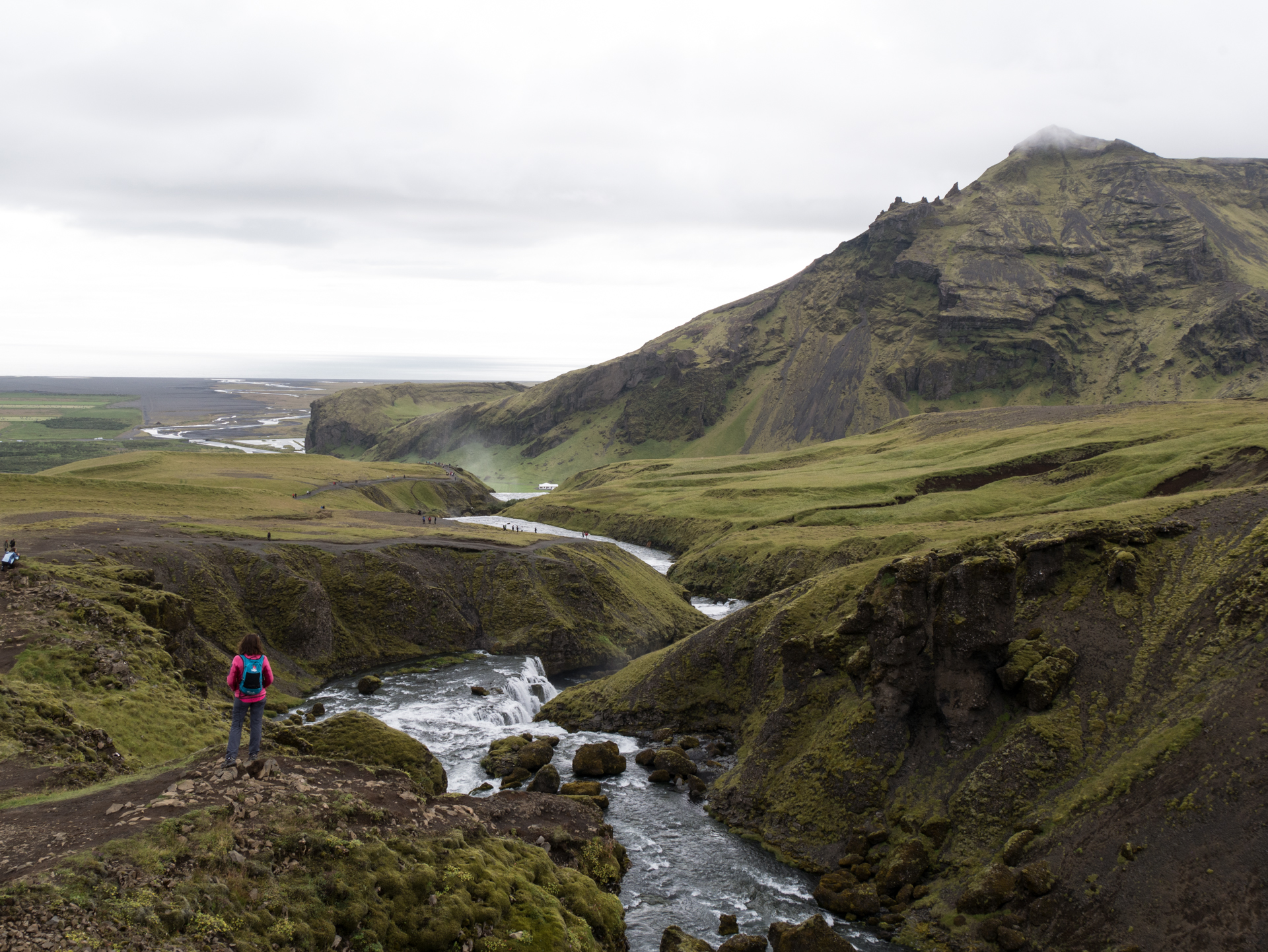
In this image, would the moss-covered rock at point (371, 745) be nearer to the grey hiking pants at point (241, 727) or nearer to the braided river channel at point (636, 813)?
the braided river channel at point (636, 813)

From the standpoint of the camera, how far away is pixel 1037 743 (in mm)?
37938

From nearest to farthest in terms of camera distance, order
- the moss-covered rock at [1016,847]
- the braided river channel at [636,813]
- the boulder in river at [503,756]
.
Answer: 1. the moss-covered rock at [1016,847]
2. the braided river channel at [636,813]
3. the boulder in river at [503,756]

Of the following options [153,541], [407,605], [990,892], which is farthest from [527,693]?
[990,892]

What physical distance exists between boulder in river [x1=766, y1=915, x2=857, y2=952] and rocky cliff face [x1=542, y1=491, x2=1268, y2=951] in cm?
363

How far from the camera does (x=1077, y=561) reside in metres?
45.3

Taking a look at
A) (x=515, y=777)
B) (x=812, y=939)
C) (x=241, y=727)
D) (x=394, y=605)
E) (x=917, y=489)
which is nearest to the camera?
(x=241, y=727)

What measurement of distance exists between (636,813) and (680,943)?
44.3ft

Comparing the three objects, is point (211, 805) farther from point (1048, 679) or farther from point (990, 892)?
point (1048, 679)

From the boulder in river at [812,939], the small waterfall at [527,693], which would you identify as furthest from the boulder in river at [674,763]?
the boulder in river at [812,939]

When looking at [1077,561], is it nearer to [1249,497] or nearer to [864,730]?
[1249,497]

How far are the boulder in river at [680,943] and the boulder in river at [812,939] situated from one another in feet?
9.65

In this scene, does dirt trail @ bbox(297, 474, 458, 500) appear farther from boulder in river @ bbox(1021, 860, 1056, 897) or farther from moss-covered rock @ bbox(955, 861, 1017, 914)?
boulder in river @ bbox(1021, 860, 1056, 897)

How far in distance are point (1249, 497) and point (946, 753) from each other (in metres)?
22.9

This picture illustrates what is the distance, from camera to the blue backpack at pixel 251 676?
24922 millimetres
